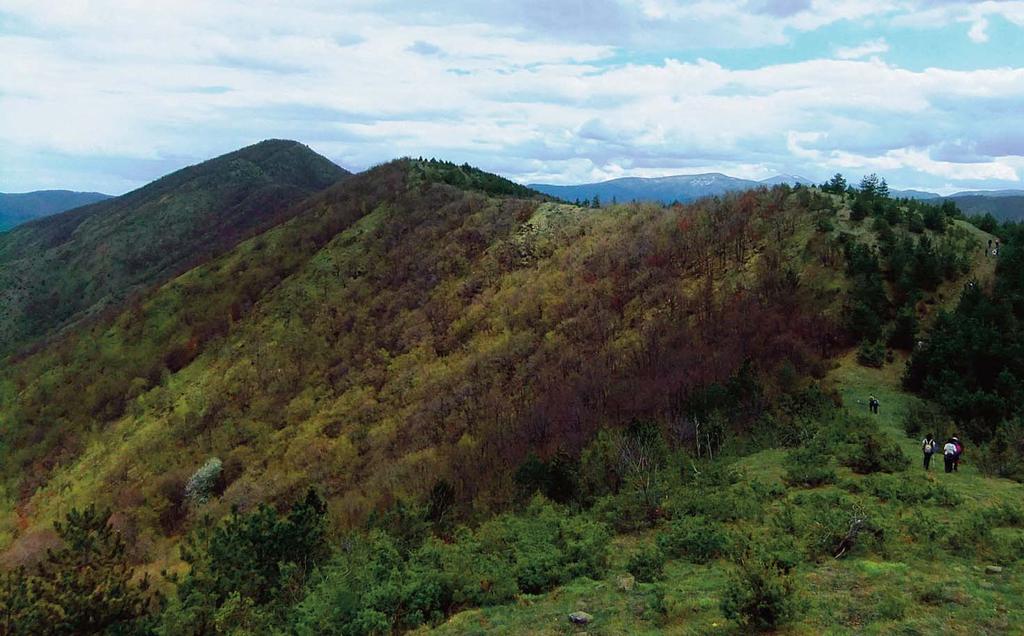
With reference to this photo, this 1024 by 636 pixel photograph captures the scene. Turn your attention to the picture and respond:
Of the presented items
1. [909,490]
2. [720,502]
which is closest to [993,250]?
[909,490]

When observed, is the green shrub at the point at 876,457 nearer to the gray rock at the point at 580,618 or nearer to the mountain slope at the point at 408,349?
the mountain slope at the point at 408,349

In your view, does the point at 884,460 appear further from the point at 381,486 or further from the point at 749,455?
the point at 381,486

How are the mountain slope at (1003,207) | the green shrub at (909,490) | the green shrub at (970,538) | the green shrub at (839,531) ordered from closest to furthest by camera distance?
the green shrub at (970,538) < the green shrub at (839,531) < the green shrub at (909,490) < the mountain slope at (1003,207)

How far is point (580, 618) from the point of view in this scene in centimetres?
1056

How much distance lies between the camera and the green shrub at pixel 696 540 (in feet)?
43.0

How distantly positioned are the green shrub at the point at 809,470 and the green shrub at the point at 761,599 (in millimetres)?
8367

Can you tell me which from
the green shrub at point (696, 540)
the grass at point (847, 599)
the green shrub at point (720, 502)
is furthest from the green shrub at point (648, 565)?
the green shrub at point (720, 502)

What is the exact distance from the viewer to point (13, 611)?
15.8 m

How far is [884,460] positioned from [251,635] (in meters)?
16.4

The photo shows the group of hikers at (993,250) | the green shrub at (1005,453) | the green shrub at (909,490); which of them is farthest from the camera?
the group of hikers at (993,250)

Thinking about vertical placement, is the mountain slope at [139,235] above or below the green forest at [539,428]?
above

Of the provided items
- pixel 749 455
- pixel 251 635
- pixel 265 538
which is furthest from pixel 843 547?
pixel 265 538

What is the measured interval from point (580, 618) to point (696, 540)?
13.0ft

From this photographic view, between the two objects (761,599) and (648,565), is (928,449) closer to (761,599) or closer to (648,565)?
(648,565)
